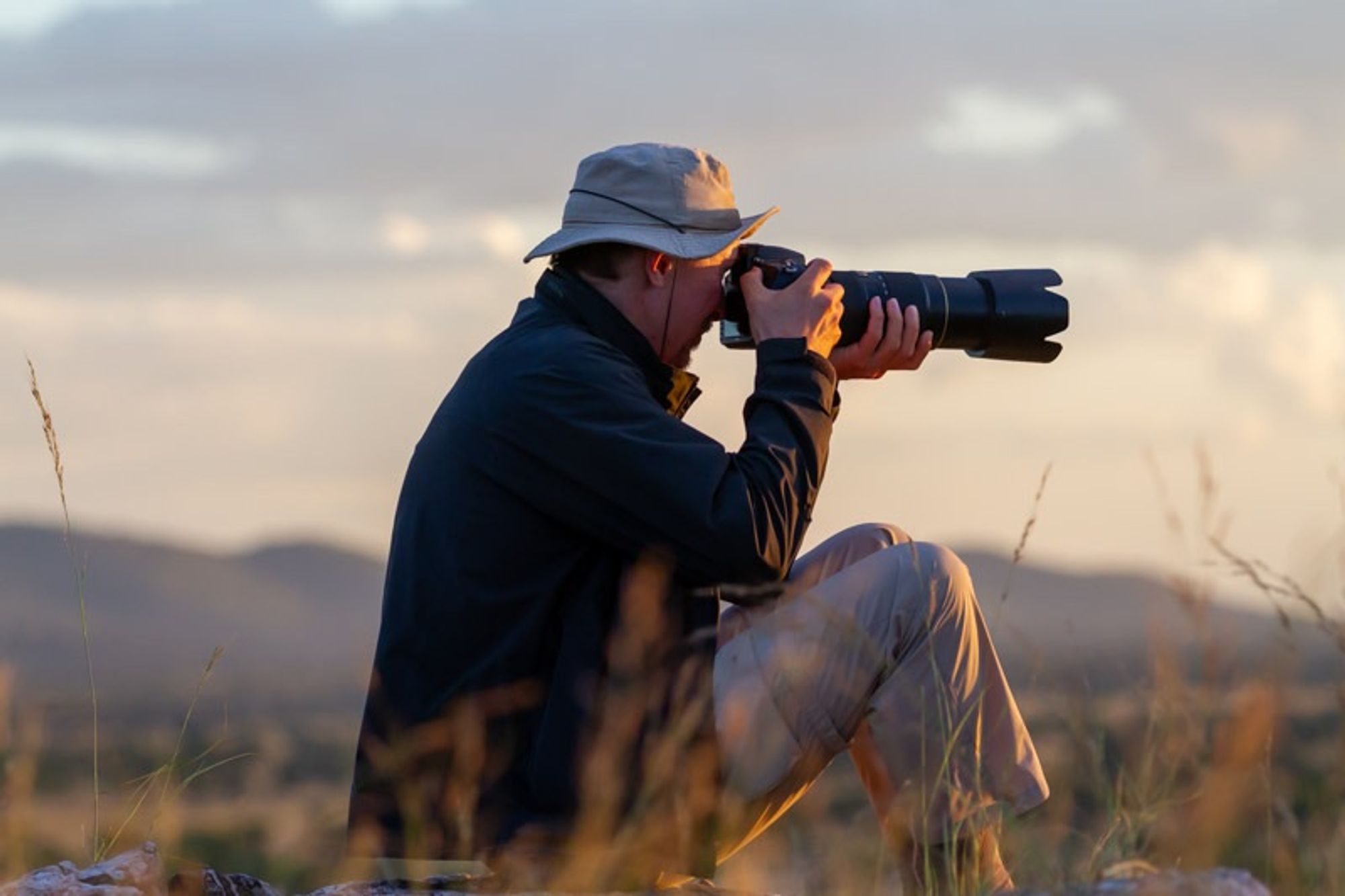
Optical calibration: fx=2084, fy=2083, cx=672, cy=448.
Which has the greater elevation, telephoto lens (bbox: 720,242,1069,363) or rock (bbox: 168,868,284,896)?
telephoto lens (bbox: 720,242,1069,363)

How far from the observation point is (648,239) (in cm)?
327

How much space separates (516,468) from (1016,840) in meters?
0.92

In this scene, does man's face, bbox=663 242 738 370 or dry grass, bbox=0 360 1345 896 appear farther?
man's face, bbox=663 242 738 370

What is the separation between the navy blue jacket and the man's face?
17 cm

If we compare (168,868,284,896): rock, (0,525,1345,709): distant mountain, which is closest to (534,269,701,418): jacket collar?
(168,868,284,896): rock

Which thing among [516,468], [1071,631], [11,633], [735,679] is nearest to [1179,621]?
[1071,631]

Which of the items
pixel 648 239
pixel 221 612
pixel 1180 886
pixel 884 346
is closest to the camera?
pixel 1180 886

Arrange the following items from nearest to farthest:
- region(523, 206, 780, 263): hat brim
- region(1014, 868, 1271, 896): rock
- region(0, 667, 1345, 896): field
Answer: region(1014, 868, 1271, 896): rock → region(0, 667, 1345, 896): field → region(523, 206, 780, 263): hat brim

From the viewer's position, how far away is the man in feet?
10.00

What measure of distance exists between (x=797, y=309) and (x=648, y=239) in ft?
0.88

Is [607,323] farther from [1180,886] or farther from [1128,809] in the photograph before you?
[1180,886]

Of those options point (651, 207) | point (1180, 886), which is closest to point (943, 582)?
point (651, 207)

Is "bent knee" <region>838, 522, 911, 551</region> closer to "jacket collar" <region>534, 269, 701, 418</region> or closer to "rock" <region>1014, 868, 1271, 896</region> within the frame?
"jacket collar" <region>534, 269, 701, 418</region>

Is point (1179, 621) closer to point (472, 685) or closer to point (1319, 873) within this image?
point (1319, 873)
